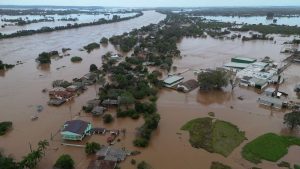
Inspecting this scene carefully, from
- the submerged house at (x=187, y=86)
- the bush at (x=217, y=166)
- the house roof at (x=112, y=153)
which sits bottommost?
the bush at (x=217, y=166)

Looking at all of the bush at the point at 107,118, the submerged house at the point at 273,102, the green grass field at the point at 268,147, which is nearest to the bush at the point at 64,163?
the bush at the point at 107,118

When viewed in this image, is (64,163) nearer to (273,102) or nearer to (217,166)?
(217,166)

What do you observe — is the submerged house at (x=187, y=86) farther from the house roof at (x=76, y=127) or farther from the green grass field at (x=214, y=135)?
the house roof at (x=76, y=127)

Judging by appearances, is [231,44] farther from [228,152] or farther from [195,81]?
[228,152]

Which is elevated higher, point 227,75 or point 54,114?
point 227,75

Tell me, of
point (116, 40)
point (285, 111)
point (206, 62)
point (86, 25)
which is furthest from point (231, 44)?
point (86, 25)

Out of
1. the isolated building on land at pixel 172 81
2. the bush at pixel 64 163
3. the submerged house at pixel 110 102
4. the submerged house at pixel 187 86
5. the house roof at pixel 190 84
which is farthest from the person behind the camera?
the isolated building on land at pixel 172 81
